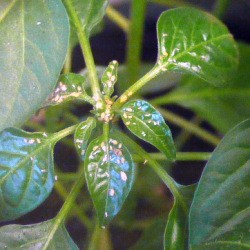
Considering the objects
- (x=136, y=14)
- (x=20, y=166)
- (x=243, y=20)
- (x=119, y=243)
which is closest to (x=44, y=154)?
(x=20, y=166)

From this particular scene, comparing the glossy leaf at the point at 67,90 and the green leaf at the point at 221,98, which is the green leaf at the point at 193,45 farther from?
the green leaf at the point at 221,98

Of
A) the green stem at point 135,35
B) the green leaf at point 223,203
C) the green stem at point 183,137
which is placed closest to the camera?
the green leaf at point 223,203

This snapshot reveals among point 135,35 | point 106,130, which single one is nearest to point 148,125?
point 106,130

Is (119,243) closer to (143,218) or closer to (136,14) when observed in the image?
(143,218)

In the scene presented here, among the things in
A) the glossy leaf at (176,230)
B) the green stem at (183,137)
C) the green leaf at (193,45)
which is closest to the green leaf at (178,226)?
the glossy leaf at (176,230)

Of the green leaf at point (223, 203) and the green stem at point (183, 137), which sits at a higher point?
the green leaf at point (223, 203)

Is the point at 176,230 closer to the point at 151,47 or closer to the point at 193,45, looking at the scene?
the point at 193,45

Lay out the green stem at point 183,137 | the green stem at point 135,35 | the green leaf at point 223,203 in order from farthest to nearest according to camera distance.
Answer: the green stem at point 183,137 < the green stem at point 135,35 < the green leaf at point 223,203

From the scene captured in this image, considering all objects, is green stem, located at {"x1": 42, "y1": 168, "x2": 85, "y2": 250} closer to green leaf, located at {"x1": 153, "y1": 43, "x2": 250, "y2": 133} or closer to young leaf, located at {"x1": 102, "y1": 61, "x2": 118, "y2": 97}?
young leaf, located at {"x1": 102, "y1": 61, "x2": 118, "y2": 97}

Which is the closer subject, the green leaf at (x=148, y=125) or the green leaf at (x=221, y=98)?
the green leaf at (x=148, y=125)
